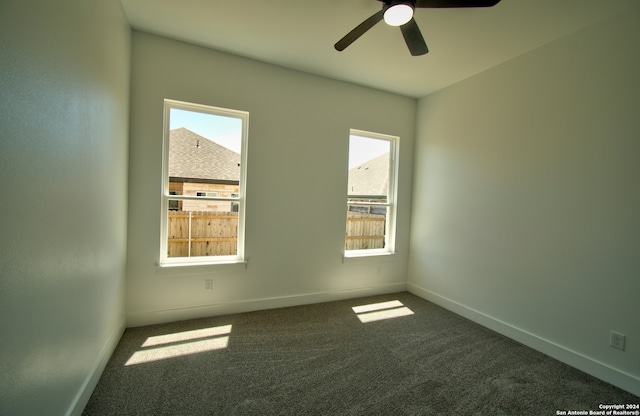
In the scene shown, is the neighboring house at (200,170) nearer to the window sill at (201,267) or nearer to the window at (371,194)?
the window sill at (201,267)

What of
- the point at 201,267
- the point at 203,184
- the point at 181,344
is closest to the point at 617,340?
the point at 181,344

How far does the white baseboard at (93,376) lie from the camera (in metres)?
1.52

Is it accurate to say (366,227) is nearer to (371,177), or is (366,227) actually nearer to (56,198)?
(371,177)

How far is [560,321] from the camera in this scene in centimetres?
235

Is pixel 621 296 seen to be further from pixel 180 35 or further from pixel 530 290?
pixel 180 35

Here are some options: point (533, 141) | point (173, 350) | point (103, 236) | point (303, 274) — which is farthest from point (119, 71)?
point (533, 141)

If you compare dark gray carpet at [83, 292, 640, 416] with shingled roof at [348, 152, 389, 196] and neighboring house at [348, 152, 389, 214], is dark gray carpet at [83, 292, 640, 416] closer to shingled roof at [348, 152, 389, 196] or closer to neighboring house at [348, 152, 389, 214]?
neighboring house at [348, 152, 389, 214]

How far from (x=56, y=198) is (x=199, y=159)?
1.63 meters

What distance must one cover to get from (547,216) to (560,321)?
36.2 inches

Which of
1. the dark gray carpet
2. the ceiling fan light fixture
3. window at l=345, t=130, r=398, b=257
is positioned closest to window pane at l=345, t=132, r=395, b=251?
window at l=345, t=130, r=398, b=257

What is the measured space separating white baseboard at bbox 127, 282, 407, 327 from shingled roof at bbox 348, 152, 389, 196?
1.34m

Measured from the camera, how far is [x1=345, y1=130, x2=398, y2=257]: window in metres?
3.64

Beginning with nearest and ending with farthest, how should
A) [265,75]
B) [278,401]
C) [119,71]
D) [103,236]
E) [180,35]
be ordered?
[278,401], [103,236], [119,71], [180,35], [265,75]

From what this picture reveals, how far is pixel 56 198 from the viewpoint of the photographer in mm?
1291
